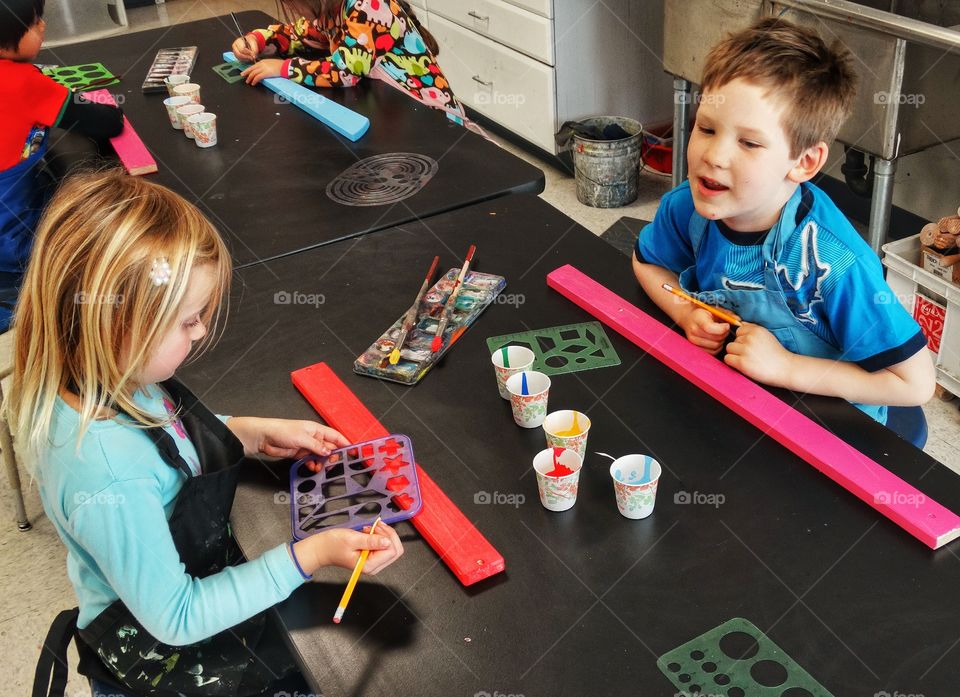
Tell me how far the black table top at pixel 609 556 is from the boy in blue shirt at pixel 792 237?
0.29 feet

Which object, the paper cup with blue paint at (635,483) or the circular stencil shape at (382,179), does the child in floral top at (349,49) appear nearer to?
the circular stencil shape at (382,179)

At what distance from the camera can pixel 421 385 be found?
138cm

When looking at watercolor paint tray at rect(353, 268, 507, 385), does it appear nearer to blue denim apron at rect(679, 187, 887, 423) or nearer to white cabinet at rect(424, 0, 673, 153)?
blue denim apron at rect(679, 187, 887, 423)

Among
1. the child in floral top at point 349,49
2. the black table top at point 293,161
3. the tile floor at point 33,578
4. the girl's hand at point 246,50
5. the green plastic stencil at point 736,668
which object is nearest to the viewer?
the green plastic stencil at point 736,668

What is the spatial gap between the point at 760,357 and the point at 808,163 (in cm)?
30

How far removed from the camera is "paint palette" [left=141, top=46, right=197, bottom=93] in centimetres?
254

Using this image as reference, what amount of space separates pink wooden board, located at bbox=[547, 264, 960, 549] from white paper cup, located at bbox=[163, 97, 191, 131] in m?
1.20

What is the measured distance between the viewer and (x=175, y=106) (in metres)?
2.28

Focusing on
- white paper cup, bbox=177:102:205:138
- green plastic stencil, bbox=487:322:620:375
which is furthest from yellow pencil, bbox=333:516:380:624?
white paper cup, bbox=177:102:205:138

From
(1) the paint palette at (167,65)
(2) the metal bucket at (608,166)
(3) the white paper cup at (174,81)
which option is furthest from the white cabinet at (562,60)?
(3) the white paper cup at (174,81)

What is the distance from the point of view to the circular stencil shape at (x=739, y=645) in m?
0.94

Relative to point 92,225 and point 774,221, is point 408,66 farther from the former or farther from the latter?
point 92,225

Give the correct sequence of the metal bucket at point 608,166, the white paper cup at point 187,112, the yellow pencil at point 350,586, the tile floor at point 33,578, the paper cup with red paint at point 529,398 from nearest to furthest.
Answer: the yellow pencil at point 350,586 < the paper cup with red paint at point 529,398 < the tile floor at point 33,578 < the white paper cup at point 187,112 < the metal bucket at point 608,166

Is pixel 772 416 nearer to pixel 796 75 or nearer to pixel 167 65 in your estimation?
pixel 796 75
